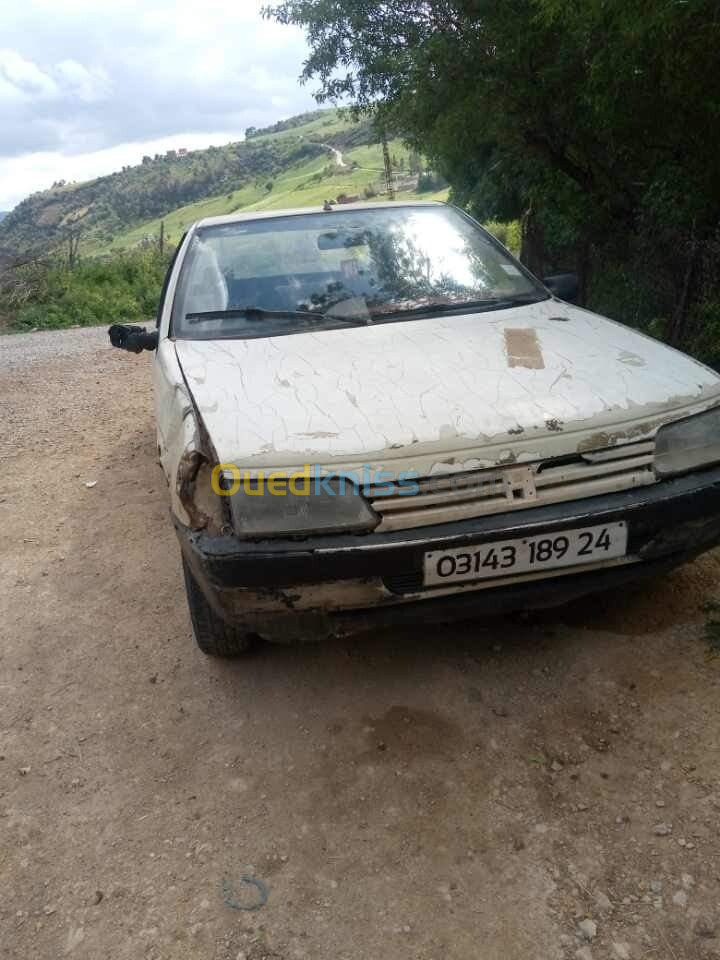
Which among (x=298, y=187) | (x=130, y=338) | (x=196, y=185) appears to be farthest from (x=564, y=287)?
(x=196, y=185)

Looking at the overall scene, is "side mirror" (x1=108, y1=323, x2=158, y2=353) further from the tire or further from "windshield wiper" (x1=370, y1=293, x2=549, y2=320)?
the tire

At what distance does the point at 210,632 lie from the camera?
8.39 feet

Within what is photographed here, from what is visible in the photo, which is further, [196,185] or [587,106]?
[196,185]

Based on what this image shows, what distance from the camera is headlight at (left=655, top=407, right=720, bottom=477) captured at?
217 cm

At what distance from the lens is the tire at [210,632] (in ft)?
8.27

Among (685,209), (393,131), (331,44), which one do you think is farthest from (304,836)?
(331,44)

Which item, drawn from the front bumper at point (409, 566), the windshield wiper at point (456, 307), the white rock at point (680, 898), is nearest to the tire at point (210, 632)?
the front bumper at point (409, 566)

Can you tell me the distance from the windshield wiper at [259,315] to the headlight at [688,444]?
1.26 metres

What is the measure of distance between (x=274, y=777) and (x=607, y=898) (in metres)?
0.97

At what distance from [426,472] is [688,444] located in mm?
875

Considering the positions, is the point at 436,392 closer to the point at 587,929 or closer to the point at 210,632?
the point at 210,632

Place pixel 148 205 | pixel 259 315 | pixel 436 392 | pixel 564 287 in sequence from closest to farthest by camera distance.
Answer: pixel 436 392 < pixel 259 315 < pixel 564 287 < pixel 148 205

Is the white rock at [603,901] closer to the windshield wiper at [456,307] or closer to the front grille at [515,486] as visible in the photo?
the front grille at [515,486]

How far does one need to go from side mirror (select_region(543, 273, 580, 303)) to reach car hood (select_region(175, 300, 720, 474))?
0.65 metres
